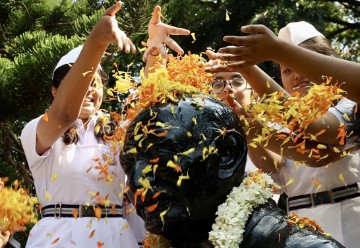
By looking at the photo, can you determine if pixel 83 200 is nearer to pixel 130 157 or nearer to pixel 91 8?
pixel 130 157

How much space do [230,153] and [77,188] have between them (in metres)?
1.17

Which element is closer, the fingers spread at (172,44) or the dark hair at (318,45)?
the fingers spread at (172,44)

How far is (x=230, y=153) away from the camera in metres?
2.48

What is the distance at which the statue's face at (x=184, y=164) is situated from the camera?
2389 millimetres

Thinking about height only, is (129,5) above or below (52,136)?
above

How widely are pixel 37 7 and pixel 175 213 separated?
562 centimetres

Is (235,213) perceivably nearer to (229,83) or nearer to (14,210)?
(14,210)

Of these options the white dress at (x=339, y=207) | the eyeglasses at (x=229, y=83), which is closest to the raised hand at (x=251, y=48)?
the white dress at (x=339, y=207)

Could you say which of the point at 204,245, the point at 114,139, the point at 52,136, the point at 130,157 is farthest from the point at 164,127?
the point at 52,136

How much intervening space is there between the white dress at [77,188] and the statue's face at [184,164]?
2.85 ft

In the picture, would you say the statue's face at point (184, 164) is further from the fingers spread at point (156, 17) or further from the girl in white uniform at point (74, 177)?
the fingers spread at point (156, 17)

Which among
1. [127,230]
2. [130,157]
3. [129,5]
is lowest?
Result: [127,230]

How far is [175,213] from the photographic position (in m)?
2.37

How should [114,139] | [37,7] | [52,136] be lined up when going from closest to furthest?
[114,139] → [52,136] → [37,7]
